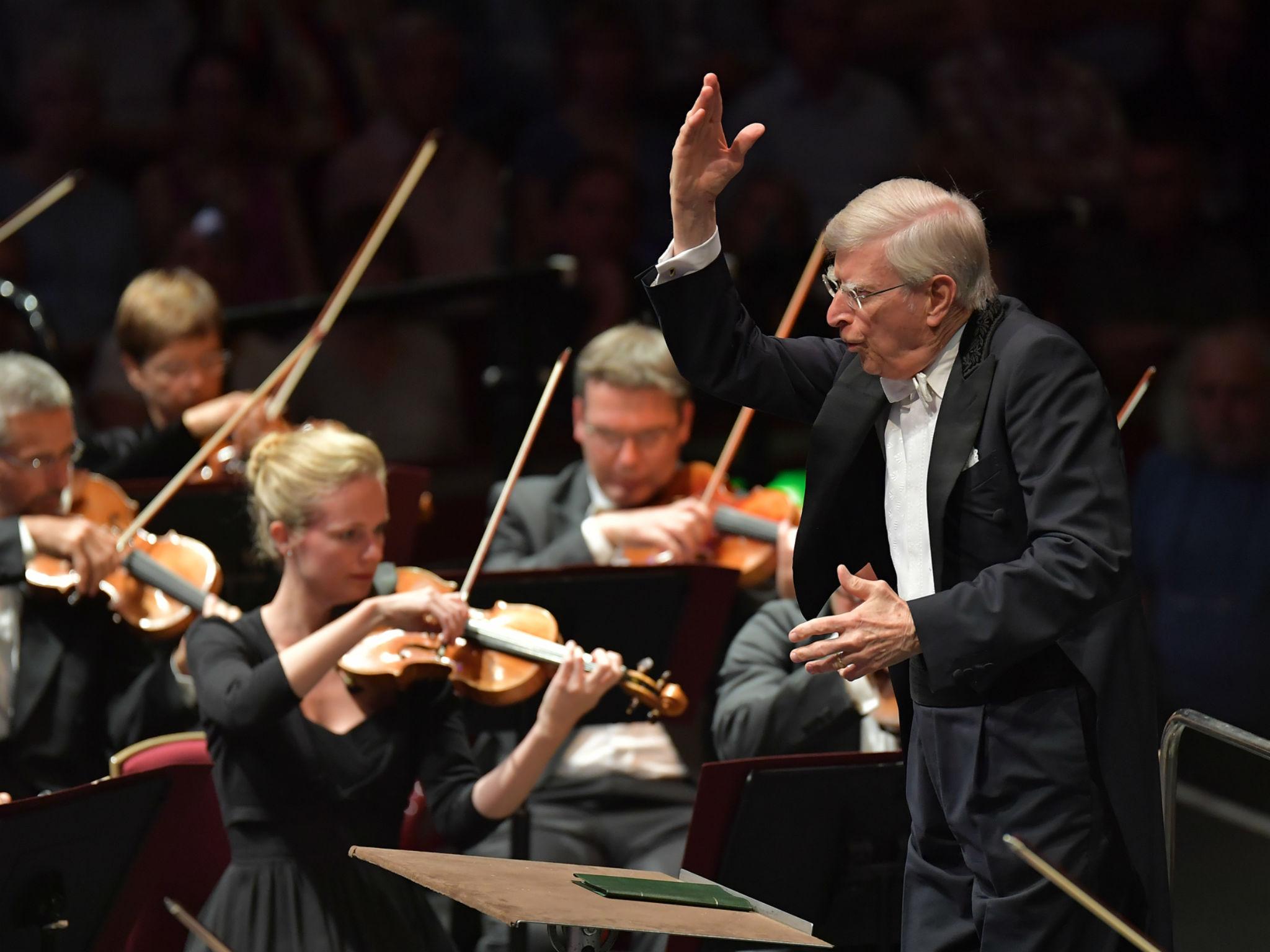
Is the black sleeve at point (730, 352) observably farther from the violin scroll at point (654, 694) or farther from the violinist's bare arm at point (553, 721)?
the violin scroll at point (654, 694)

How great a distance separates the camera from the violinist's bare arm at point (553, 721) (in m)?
2.52

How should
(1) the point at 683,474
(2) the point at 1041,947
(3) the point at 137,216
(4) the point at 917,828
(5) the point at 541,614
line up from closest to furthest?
(2) the point at 1041,947, (4) the point at 917,828, (5) the point at 541,614, (1) the point at 683,474, (3) the point at 137,216

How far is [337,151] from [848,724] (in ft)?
8.97

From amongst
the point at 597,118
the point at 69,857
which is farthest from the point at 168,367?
the point at 597,118

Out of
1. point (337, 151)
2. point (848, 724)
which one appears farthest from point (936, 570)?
point (337, 151)

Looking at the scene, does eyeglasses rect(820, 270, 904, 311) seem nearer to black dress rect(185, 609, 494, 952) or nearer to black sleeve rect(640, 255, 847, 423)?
black sleeve rect(640, 255, 847, 423)

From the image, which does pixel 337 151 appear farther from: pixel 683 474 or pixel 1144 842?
pixel 1144 842

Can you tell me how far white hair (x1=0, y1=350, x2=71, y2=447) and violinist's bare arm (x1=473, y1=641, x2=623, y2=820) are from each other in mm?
1023

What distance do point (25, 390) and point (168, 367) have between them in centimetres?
68

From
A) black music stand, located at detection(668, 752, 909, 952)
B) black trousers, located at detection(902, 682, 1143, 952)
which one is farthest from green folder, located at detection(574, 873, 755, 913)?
black music stand, located at detection(668, 752, 909, 952)

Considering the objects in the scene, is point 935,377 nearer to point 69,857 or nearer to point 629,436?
point 69,857

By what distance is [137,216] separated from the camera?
4.77m

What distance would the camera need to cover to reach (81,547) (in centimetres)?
290

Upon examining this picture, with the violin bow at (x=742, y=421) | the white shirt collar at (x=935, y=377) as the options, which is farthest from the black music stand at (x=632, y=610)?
the white shirt collar at (x=935, y=377)
